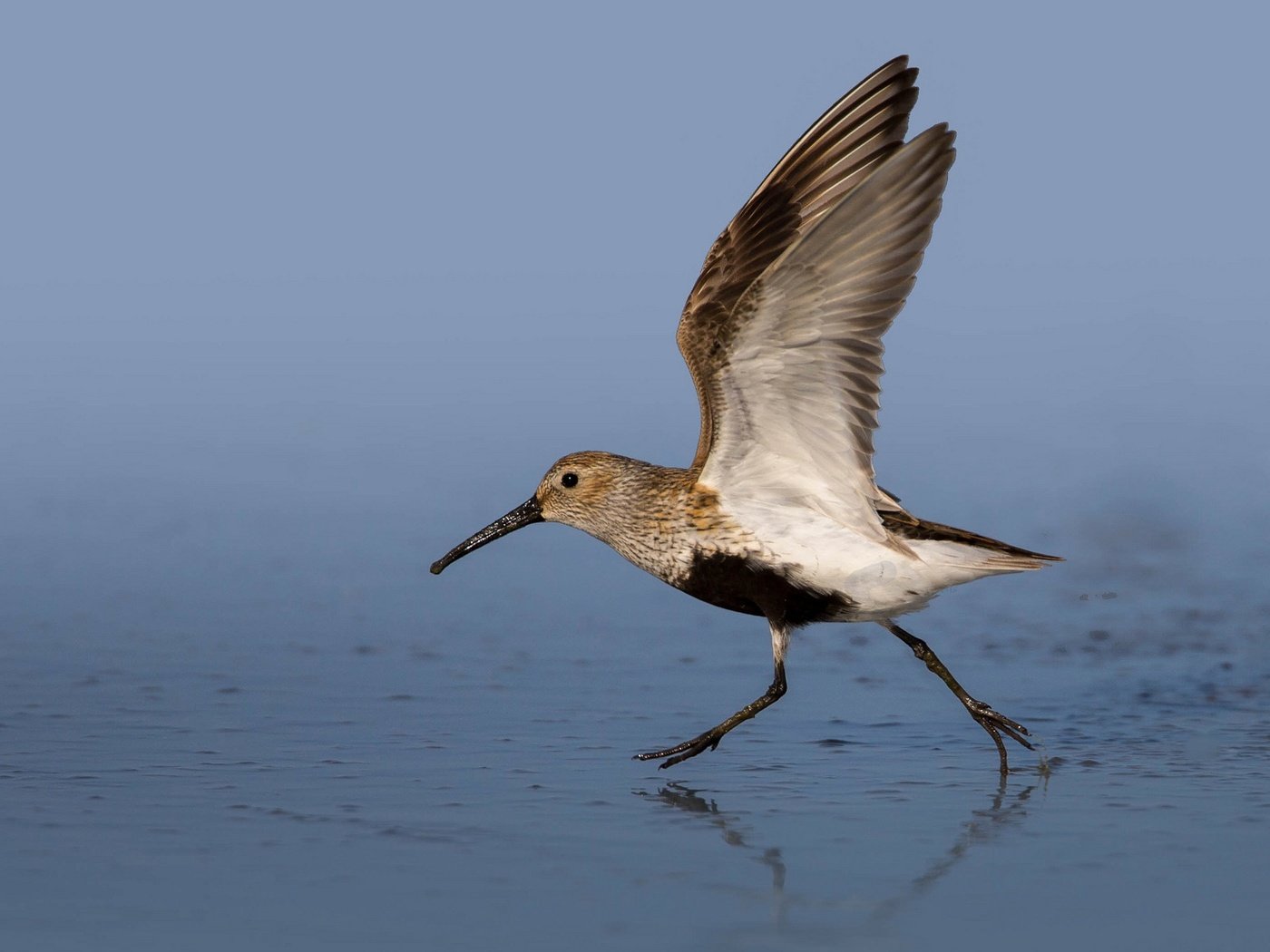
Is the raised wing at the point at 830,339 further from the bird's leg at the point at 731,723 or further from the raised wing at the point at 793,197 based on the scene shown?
the bird's leg at the point at 731,723

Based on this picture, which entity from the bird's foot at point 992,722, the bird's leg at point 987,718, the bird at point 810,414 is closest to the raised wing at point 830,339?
the bird at point 810,414

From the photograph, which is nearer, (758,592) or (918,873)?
(918,873)

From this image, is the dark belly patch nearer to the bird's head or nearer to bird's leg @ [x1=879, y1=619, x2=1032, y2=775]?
bird's leg @ [x1=879, y1=619, x2=1032, y2=775]

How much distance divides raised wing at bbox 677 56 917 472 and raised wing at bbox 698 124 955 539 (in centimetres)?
11

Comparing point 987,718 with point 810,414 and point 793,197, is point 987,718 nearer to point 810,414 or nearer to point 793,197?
point 810,414

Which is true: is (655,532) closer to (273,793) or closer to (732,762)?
(732,762)

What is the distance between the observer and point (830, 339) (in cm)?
664

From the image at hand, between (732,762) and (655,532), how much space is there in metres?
1.06

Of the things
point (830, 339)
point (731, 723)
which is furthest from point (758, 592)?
point (830, 339)

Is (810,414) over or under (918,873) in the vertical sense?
over

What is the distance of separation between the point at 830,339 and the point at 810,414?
370 mm

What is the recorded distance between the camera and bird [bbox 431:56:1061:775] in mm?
6508

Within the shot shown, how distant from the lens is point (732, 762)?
7.04 metres

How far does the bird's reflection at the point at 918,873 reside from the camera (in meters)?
5.04
